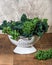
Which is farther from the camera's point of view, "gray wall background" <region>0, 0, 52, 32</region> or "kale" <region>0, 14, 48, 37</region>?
"gray wall background" <region>0, 0, 52, 32</region>

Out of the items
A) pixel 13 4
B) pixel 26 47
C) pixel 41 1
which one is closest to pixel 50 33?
pixel 41 1

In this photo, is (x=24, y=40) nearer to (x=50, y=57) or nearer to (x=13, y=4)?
(x=50, y=57)

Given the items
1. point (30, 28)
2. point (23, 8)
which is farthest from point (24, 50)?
point (23, 8)

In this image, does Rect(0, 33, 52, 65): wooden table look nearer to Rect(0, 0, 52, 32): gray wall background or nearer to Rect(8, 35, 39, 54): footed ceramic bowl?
Rect(8, 35, 39, 54): footed ceramic bowl

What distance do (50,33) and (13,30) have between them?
613 millimetres

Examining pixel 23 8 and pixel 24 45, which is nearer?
pixel 24 45

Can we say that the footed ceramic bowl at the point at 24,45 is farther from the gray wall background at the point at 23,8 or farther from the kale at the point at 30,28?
the gray wall background at the point at 23,8

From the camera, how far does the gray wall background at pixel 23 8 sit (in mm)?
1614

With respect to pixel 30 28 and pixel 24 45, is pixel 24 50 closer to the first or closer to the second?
pixel 24 45

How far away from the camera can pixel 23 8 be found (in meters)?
1.62

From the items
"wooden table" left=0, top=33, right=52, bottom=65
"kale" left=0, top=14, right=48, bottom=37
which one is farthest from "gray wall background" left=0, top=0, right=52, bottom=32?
"kale" left=0, top=14, right=48, bottom=37

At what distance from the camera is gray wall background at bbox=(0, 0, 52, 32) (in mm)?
1614

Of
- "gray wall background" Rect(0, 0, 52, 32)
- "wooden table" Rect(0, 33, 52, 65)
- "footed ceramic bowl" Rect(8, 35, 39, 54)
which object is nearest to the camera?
"wooden table" Rect(0, 33, 52, 65)

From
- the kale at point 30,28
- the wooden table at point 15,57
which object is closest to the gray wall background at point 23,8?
the wooden table at point 15,57
